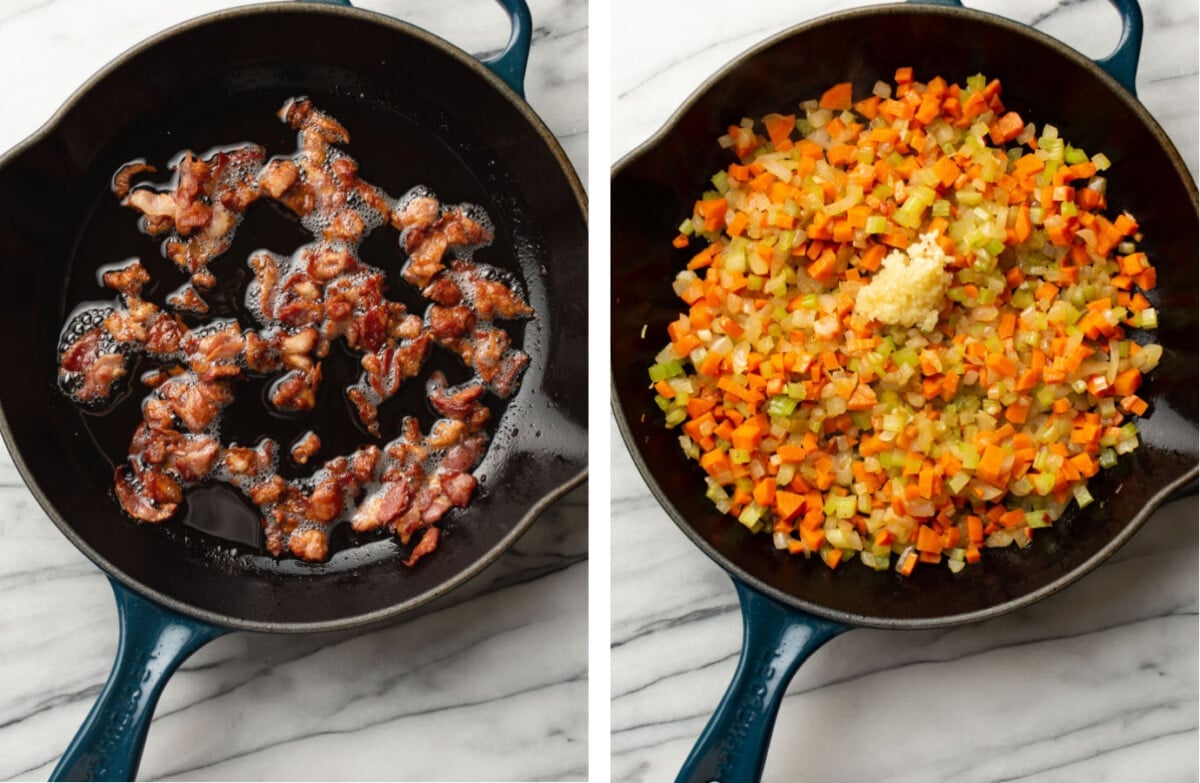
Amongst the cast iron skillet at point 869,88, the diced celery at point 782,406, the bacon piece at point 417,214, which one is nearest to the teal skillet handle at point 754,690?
the cast iron skillet at point 869,88

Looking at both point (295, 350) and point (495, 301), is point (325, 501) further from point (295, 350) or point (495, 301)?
point (495, 301)

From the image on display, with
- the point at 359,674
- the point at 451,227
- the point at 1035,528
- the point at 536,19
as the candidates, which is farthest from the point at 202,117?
the point at 1035,528

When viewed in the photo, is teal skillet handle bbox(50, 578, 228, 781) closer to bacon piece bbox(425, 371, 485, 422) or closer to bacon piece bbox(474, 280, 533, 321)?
bacon piece bbox(425, 371, 485, 422)

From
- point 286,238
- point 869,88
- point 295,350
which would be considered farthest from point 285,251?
point 869,88

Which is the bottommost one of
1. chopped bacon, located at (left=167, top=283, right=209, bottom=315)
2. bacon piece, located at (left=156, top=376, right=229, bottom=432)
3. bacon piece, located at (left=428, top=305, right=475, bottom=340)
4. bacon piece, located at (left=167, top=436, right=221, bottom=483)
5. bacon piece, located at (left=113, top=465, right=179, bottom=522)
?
bacon piece, located at (left=113, top=465, right=179, bottom=522)

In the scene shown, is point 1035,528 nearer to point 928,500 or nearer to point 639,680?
point 928,500

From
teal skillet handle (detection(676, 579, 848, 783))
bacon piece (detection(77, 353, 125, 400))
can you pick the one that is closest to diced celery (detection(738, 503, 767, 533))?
teal skillet handle (detection(676, 579, 848, 783))
